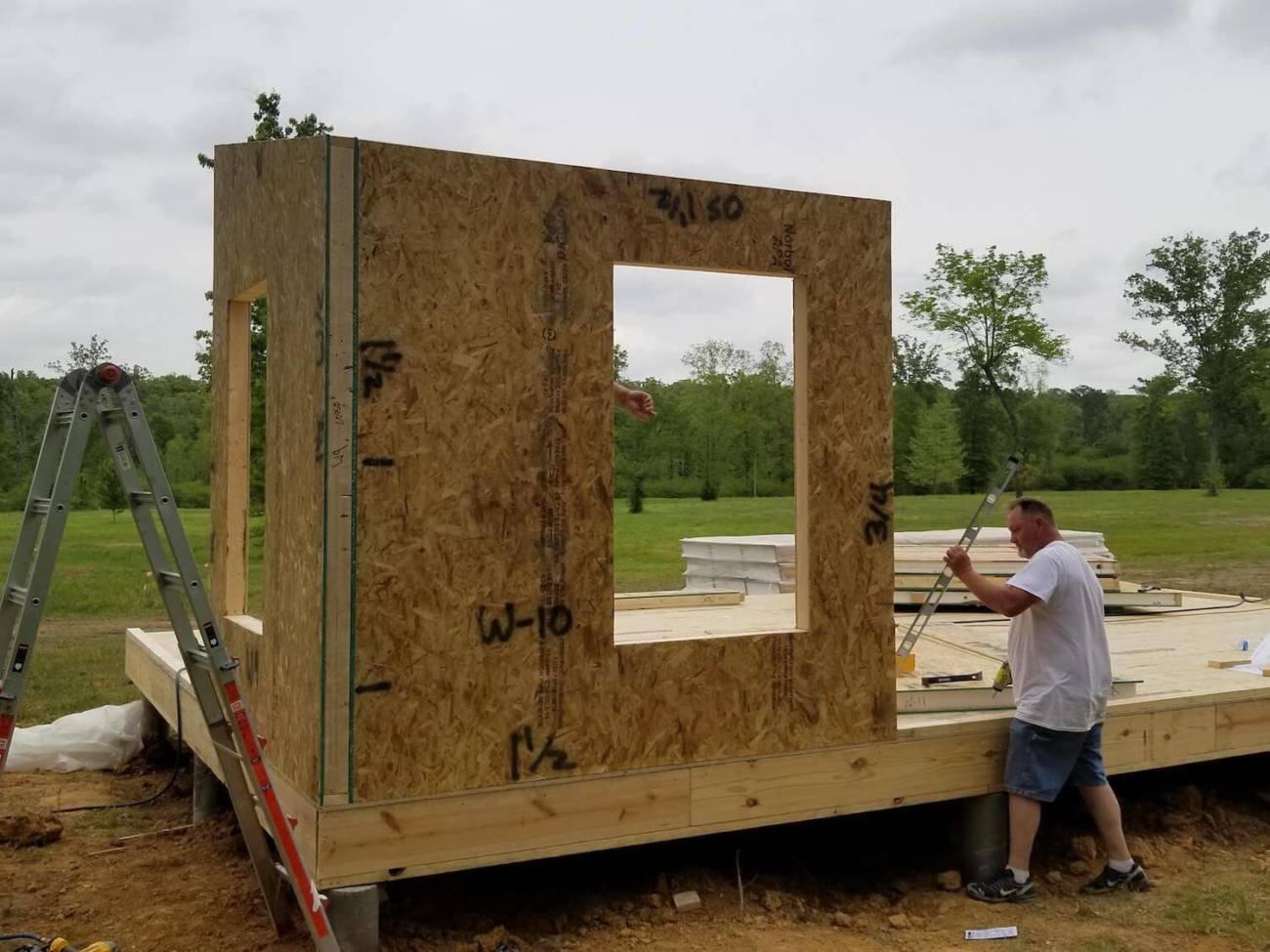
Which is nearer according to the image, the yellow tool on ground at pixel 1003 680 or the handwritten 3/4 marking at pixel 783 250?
the handwritten 3/4 marking at pixel 783 250

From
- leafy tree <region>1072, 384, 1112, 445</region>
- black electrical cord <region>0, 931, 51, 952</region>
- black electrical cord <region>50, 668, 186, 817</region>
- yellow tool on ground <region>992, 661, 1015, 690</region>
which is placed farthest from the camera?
leafy tree <region>1072, 384, 1112, 445</region>

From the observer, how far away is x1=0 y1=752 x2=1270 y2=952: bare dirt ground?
4.45 metres

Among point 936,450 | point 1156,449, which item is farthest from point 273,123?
point 1156,449

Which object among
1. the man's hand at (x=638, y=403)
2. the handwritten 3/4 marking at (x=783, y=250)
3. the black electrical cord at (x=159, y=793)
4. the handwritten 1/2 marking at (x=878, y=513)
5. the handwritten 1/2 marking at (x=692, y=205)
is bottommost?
the black electrical cord at (x=159, y=793)

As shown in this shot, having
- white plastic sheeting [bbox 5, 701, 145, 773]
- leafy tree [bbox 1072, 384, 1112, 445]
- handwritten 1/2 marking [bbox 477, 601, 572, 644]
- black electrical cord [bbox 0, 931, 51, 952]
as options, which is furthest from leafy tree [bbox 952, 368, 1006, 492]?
black electrical cord [bbox 0, 931, 51, 952]

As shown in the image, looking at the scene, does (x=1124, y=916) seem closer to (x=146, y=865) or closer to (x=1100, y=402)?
(x=146, y=865)

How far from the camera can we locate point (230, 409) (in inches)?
198

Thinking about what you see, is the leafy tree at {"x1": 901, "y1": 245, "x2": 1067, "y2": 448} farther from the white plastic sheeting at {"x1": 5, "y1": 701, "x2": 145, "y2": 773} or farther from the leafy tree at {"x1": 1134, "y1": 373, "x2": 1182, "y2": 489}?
the white plastic sheeting at {"x1": 5, "y1": 701, "x2": 145, "y2": 773}

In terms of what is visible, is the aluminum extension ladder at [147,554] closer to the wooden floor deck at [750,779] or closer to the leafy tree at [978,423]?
the wooden floor deck at [750,779]

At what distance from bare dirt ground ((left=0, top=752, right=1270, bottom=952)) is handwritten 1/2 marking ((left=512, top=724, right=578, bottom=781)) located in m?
0.70

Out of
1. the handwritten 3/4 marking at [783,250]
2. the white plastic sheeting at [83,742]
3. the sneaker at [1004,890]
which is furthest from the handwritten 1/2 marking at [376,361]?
the white plastic sheeting at [83,742]

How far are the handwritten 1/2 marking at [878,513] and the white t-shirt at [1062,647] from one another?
63 cm

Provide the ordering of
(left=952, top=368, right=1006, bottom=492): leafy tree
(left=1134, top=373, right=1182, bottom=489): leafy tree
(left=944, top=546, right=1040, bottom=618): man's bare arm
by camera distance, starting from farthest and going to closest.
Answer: (left=1134, top=373, right=1182, bottom=489): leafy tree
(left=952, top=368, right=1006, bottom=492): leafy tree
(left=944, top=546, right=1040, bottom=618): man's bare arm

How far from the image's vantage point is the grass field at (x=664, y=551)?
1056cm
